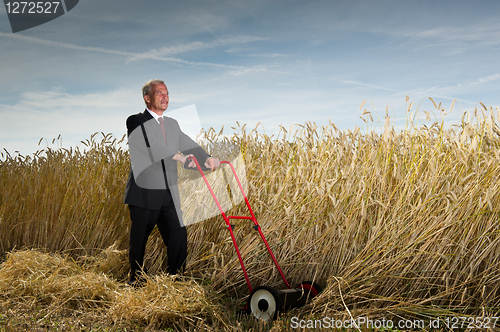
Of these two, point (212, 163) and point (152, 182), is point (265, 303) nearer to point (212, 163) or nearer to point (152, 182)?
point (212, 163)

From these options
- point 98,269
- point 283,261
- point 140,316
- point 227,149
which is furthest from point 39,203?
point 283,261

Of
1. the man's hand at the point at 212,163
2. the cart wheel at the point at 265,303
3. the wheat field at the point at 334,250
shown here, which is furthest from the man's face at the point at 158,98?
the cart wheel at the point at 265,303

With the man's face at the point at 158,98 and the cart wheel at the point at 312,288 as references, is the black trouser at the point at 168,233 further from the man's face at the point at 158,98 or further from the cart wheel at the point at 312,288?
the cart wheel at the point at 312,288

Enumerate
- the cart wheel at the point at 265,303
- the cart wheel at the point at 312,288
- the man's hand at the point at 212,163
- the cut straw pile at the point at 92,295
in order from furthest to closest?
the man's hand at the point at 212,163, the cart wheel at the point at 312,288, the cut straw pile at the point at 92,295, the cart wheel at the point at 265,303

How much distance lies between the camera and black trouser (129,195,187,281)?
3.16m

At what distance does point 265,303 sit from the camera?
2551mm

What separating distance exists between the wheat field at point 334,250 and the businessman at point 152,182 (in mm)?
293

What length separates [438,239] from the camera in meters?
2.69

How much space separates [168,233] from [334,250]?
4.77 ft

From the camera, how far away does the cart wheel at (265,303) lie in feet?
8.18

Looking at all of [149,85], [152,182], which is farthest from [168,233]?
[149,85]

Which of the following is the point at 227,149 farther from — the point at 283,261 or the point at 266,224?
the point at 283,261

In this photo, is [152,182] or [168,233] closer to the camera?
[152,182]

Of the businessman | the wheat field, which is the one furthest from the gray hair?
the wheat field
